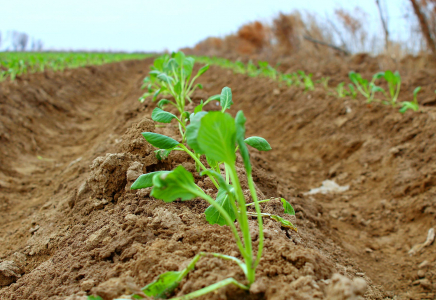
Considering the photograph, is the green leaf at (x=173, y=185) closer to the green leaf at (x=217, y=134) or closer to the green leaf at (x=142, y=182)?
the green leaf at (x=217, y=134)

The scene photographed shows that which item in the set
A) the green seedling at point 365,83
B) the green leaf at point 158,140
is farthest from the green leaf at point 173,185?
the green seedling at point 365,83

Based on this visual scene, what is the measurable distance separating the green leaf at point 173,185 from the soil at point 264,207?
9.8 inches

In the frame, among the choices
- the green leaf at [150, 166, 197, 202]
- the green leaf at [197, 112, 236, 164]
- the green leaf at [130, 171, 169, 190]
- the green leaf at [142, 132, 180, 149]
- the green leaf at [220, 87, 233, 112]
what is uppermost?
the green leaf at [220, 87, 233, 112]

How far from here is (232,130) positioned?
90cm

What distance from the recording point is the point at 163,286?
35.8 inches

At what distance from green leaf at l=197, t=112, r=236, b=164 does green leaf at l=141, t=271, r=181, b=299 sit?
0.37 metres

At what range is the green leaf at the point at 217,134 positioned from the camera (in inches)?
34.3

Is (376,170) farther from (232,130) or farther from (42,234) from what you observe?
(42,234)

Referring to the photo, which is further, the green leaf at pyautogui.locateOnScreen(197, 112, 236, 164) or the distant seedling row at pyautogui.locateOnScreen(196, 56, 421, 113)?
the distant seedling row at pyautogui.locateOnScreen(196, 56, 421, 113)

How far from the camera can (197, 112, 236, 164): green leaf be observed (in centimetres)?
87

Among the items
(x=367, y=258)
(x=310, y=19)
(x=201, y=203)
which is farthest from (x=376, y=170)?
(x=310, y=19)

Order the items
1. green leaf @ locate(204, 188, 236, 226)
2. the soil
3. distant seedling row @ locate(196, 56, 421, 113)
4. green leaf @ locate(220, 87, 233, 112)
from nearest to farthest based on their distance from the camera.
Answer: the soil, green leaf @ locate(204, 188, 236, 226), green leaf @ locate(220, 87, 233, 112), distant seedling row @ locate(196, 56, 421, 113)

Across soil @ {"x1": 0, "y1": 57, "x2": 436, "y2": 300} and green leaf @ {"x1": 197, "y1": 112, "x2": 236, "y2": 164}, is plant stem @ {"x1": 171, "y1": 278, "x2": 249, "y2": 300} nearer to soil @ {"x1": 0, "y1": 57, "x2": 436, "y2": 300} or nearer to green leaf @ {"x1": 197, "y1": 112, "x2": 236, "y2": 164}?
soil @ {"x1": 0, "y1": 57, "x2": 436, "y2": 300}

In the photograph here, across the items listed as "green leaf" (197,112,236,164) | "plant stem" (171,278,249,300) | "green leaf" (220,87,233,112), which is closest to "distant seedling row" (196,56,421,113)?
"green leaf" (220,87,233,112)
